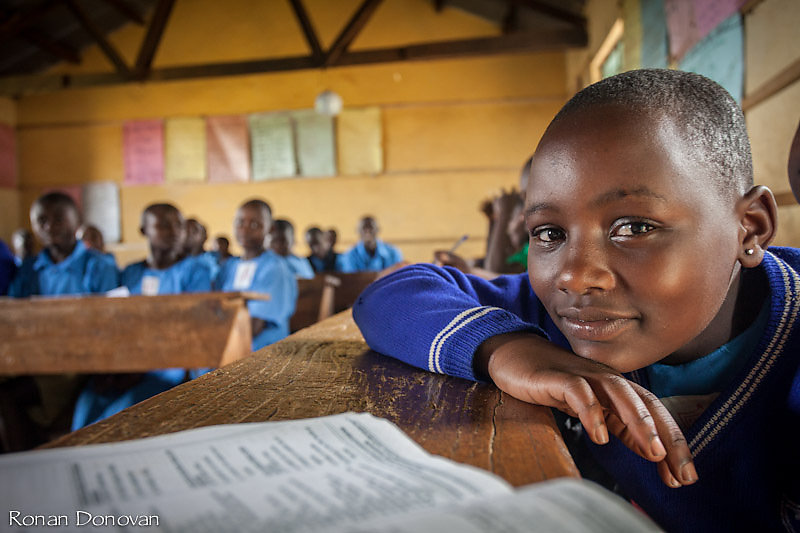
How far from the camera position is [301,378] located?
56 cm

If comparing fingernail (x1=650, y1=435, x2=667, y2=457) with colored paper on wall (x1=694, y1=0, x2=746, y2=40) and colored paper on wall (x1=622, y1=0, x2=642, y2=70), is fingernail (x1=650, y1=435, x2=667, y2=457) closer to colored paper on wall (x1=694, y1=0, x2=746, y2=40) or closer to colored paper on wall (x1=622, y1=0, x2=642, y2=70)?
colored paper on wall (x1=694, y1=0, x2=746, y2=40)

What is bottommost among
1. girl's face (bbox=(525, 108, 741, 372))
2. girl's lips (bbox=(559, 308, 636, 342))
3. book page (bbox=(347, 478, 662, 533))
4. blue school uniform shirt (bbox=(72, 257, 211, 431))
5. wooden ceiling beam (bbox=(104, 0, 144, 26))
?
blue school uniform shirt (bbox=(72, 257, 211, 431))

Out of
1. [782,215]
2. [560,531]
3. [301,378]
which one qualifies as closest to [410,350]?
[301,378]

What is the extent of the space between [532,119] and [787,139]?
4739 millimetres

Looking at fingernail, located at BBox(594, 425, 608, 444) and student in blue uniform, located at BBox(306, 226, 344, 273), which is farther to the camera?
student in blue uniform, located at BBox(306, 226, 344, 273)

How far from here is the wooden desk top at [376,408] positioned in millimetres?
347

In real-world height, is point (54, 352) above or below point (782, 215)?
below

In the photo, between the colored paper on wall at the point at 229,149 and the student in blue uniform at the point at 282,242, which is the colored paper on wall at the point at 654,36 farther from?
the colored paper on wall at the point at 229,149

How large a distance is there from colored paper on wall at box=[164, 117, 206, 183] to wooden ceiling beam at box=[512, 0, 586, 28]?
4213mm

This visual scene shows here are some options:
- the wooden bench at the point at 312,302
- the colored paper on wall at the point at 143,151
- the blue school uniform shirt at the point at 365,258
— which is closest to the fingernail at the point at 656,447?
the wooden bench at the point at 312,302

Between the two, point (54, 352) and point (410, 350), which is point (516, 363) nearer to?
point (410, 350)

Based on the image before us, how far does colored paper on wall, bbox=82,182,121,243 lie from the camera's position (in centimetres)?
691

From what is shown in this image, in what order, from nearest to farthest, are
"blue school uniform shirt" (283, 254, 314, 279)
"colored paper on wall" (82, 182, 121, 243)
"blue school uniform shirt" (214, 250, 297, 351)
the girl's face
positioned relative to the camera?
1. the girl's face
2. "blue school uniform shirt" (214, 250, 297, 351)
3. "blue school uniform shirt" (283, 254, 314, 279)
4. "colored paper on wall" (82, 182, 121, 243)

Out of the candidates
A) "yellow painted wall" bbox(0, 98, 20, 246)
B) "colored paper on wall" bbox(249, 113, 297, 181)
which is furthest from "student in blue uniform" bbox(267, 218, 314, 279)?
"yellow painted wall" bbox(0, 98, 20, 246)
